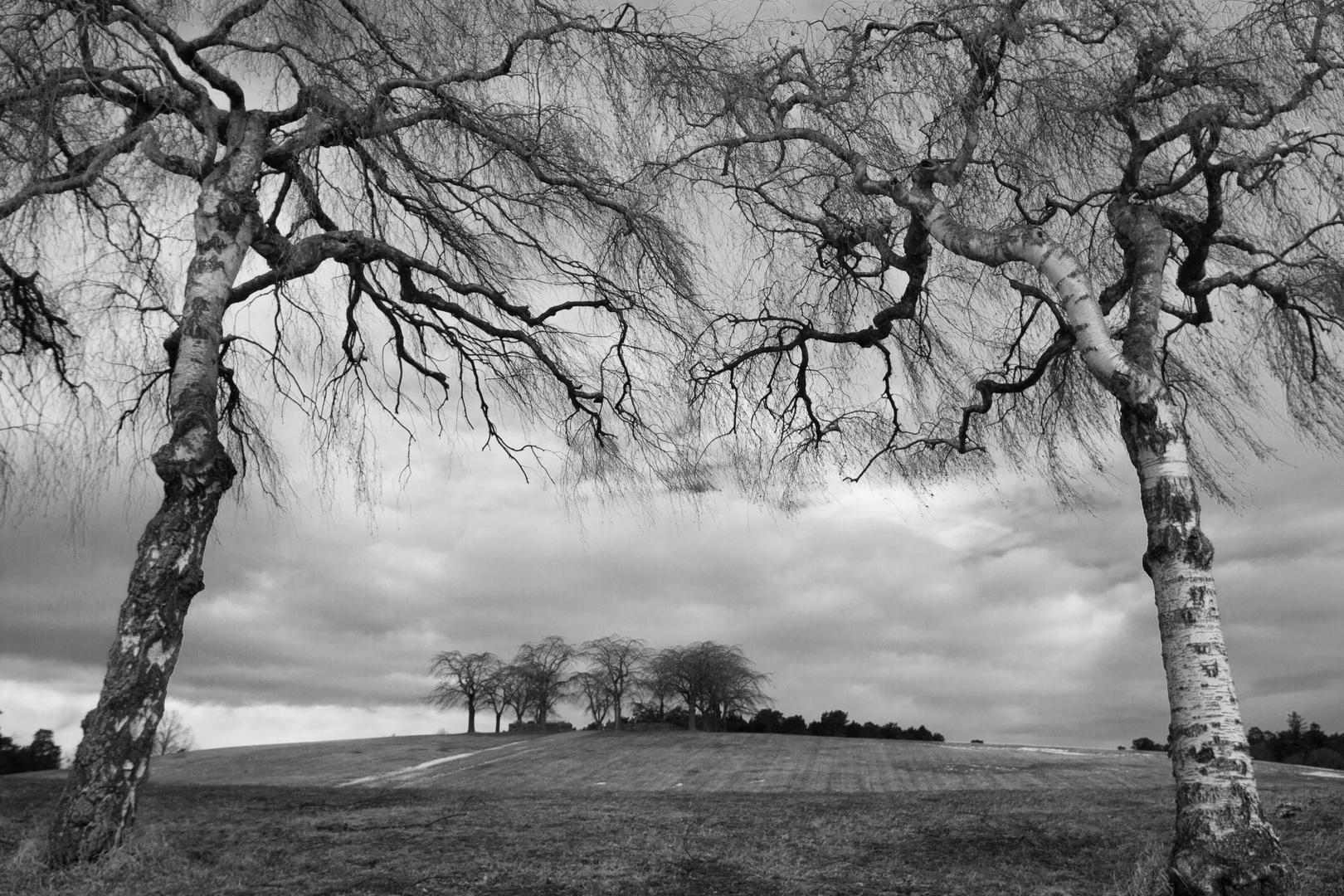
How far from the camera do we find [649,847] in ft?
23.3

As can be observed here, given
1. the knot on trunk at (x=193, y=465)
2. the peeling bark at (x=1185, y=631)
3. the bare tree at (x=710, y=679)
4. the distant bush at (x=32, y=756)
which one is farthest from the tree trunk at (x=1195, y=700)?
the bare tree at (x=710, y=679)

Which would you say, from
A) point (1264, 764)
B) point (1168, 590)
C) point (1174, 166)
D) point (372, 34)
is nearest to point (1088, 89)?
point (1174, 166)

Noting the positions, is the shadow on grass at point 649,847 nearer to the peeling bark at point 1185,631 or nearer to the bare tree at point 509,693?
the peeling bark at point 1185,631

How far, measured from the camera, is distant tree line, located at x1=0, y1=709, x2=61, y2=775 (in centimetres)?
1475

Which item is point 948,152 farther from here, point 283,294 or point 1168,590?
point 283,294

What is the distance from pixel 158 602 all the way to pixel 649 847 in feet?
13.4

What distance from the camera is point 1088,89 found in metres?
9.45

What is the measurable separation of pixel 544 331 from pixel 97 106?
502cm

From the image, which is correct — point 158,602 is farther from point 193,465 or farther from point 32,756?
point 32,756

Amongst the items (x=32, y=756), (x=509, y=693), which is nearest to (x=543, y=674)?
(x=509, y=693)

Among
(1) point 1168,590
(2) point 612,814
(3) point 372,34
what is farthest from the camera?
(3) point 372,34

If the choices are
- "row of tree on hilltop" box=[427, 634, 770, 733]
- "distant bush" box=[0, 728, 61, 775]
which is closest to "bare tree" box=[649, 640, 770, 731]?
"row of tree on hilltop" box=[427, 634, 770, 733]

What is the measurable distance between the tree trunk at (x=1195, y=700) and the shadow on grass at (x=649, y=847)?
365 mm

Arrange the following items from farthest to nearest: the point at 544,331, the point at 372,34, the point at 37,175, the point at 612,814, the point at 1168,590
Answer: the point at 544,331, the point at 372,34, the point at 612,814, the point at 37,175, the point at 1168,590
